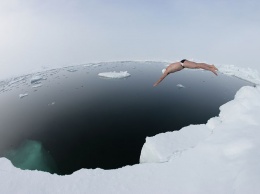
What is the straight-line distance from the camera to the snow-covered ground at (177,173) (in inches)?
482

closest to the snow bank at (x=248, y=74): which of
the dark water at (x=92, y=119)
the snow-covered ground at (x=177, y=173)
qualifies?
the dark water at (x=92, y=119)

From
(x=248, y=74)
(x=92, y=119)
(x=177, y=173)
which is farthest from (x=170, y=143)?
(x=248, y=74)

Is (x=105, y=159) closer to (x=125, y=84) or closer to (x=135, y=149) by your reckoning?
(x=135, y=149)

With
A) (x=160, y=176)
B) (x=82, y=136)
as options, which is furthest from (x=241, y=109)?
(x=82, y=136)

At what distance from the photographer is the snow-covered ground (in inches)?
482

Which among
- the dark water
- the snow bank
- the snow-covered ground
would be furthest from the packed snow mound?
the snow bank

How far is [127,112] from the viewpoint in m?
32.2

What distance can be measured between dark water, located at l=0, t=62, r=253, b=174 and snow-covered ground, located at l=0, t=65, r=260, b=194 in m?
4.89

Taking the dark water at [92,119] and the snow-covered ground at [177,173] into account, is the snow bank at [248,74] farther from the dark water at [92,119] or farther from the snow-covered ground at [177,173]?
the snow-covered ground at [177,173]

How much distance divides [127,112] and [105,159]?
12358 millimetres

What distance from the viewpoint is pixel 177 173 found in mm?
13508

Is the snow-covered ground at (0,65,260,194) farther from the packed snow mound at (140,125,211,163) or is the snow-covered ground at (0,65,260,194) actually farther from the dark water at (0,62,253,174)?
the dark water at (0,62,253,174)

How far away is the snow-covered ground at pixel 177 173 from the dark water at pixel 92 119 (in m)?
4.89

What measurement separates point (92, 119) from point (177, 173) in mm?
18547
